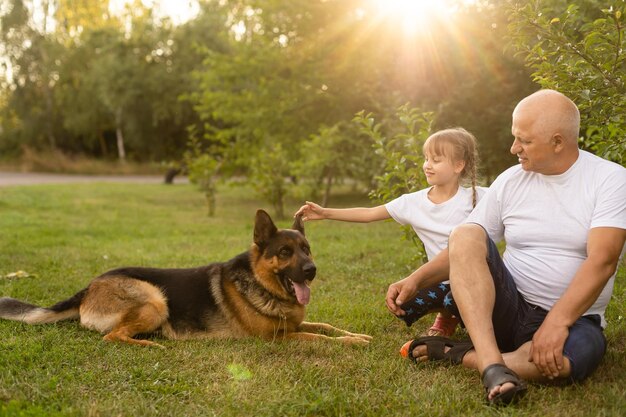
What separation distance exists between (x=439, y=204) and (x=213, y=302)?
6.48 ft

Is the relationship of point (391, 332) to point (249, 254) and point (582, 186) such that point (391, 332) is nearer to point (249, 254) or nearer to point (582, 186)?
point (249, 254)

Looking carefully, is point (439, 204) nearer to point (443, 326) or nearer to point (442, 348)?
point (443, 326)

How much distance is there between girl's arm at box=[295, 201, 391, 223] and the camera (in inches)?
177

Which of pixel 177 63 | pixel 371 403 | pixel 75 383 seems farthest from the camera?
pixel 177 63

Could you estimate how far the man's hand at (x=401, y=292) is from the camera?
393cm

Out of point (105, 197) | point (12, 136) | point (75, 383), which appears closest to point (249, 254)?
point (75, 383)

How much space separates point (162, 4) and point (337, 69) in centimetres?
2436

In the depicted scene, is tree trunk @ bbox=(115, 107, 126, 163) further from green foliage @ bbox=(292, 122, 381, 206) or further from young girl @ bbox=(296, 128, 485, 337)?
young girl @ bbox=(296, 128, 485, 337)

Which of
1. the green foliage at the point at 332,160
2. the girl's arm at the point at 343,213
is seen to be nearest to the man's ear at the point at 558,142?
the girl's arm at the point at 343,213

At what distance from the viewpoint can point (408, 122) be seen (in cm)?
591

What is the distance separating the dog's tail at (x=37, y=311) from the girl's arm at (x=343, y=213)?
6.33 ft

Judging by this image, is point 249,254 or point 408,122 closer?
point 249,254

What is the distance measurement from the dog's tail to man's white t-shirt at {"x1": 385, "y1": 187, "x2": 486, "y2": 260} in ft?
8.72

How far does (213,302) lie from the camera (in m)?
4.73
